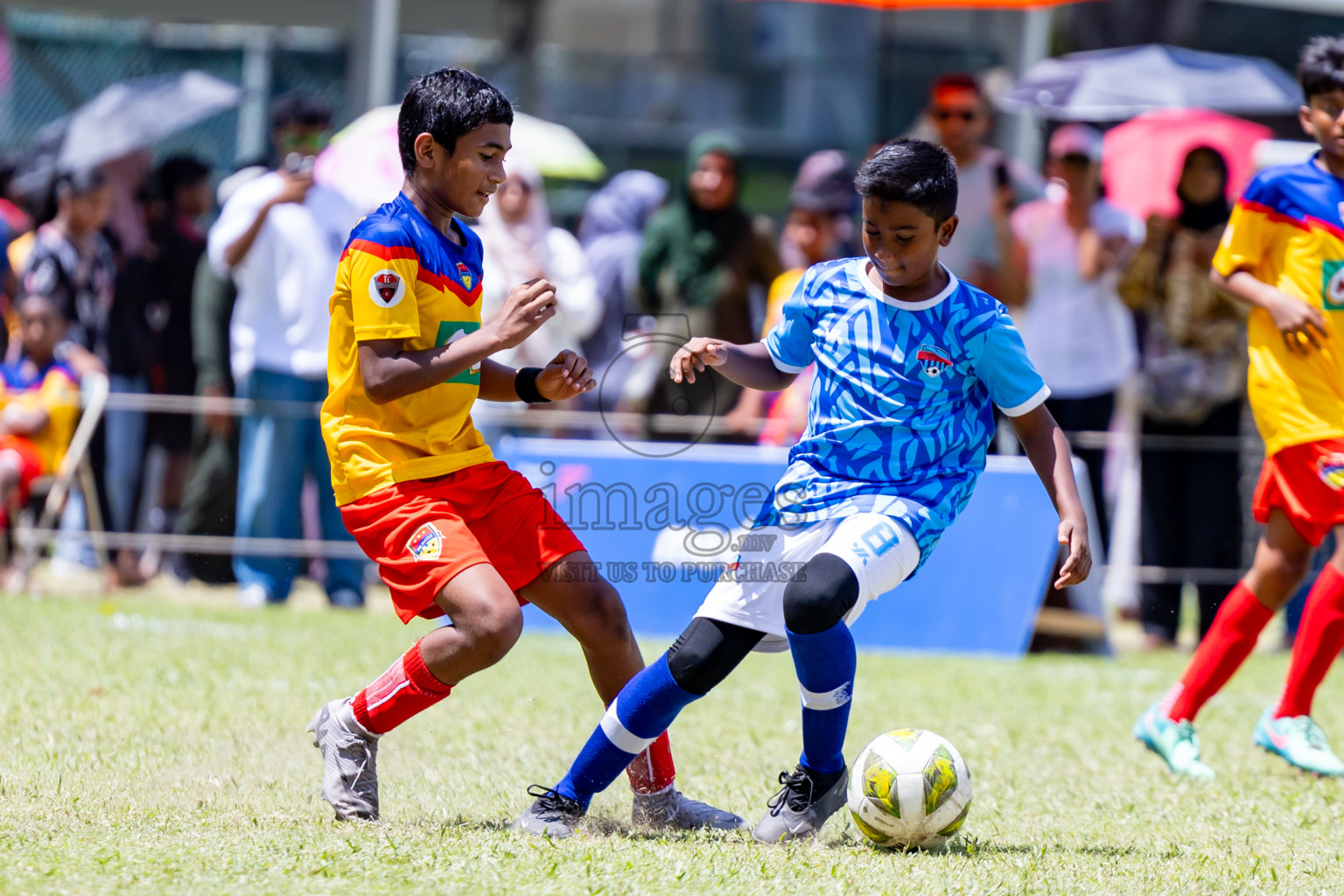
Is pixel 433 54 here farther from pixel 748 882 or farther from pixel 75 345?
pixel 748 882

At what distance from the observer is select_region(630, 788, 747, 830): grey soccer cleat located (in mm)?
4422

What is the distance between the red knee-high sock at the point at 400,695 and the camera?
4.25 m

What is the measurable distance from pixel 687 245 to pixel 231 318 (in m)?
2.78

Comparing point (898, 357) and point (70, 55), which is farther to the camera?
point (70, 55)

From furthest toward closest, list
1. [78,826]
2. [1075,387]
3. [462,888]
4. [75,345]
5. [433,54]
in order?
[433,54], [75,345], [1075,387], [78,826], [462,888]

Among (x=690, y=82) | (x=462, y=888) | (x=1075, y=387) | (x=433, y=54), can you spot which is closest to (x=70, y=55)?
(x=433, y=54)

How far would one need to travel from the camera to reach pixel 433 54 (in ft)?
43.9

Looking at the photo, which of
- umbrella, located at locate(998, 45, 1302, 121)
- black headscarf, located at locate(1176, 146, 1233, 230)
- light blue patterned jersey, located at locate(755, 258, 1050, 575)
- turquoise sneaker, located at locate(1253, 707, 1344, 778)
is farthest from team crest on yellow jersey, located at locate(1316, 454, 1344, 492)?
umbrella, located at locate(998, 45, 1302, 121)

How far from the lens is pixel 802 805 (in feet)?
14.3

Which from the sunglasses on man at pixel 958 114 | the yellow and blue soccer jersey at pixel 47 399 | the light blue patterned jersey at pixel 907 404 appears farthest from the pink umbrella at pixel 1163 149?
the yellow and blue soccer jersey at pixel 47 399

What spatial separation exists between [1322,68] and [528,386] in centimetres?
299

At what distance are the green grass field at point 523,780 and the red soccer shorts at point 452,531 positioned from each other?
648mm

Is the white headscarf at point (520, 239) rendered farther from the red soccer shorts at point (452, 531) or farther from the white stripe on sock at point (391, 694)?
the white stripe on sock at point (391, 694)

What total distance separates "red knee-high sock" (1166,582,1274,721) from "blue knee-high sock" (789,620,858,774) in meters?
1.85
